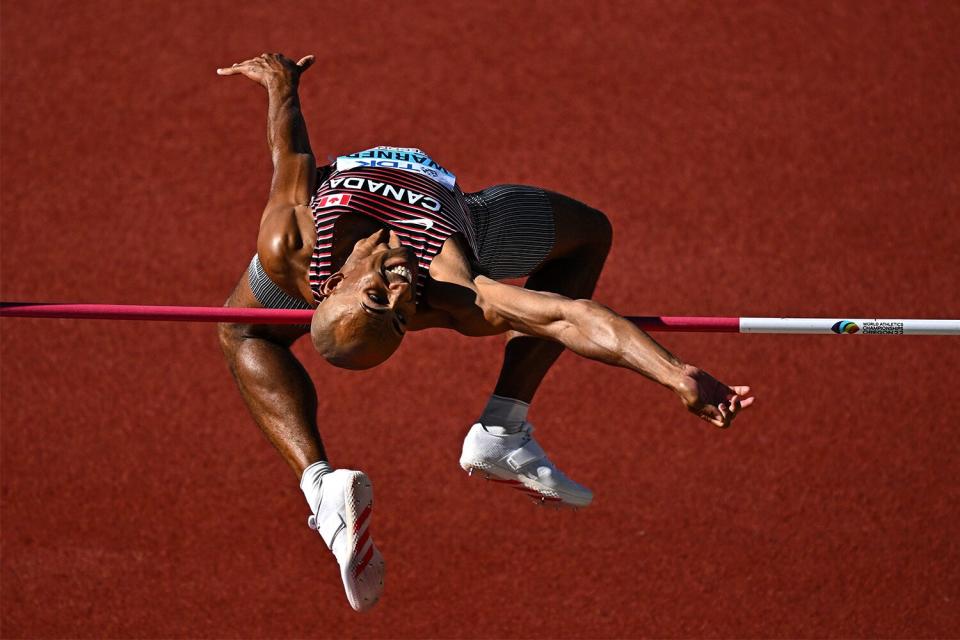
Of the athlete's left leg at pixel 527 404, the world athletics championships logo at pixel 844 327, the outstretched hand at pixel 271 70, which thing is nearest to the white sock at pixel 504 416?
the athlete's left leg at pixel 527 404

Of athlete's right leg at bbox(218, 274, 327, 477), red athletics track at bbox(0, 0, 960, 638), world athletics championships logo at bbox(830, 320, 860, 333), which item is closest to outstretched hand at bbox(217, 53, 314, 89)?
athlete's right leg at bbox(218, 274, 327, 477)

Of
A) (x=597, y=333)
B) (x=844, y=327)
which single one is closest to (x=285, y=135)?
(x=597, y=333)

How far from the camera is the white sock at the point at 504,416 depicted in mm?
5348

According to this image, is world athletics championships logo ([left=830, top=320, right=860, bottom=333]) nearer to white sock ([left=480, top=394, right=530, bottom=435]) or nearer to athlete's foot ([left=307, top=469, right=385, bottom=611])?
white sock ([left=480, top=394, right=530, bottom=435])

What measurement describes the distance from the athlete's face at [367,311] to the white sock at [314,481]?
2.40ft

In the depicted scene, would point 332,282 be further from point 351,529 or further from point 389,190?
point 351,529

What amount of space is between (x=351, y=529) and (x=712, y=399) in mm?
1551

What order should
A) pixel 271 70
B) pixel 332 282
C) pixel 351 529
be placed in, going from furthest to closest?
1. pixel 271 70
2. pixel 351 529
3. pixel 332 282

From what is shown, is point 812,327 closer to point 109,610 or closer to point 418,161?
point 418,161

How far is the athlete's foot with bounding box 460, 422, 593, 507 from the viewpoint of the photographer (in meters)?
5.30

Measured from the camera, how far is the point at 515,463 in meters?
5.32

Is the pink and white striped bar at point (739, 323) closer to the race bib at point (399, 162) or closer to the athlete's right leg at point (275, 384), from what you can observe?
the athlete's right leg at point (275, 384)

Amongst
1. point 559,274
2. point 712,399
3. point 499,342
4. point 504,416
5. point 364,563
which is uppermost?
point 712,399

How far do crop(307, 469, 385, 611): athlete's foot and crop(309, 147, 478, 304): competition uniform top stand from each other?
0.64 m
